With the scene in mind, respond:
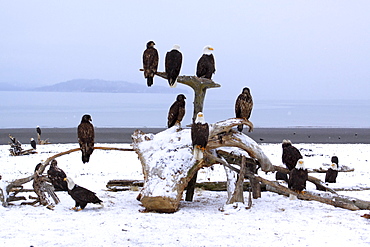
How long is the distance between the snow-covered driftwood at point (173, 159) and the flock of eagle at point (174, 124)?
16.7 inches

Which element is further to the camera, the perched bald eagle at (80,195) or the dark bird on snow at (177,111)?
the dark bird on snow at (177,111)

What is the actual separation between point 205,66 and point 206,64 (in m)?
0.05

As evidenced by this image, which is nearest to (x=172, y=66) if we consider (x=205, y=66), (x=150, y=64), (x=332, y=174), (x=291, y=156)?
(x=150, y=64)

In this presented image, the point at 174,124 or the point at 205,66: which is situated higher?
the point at 205,66

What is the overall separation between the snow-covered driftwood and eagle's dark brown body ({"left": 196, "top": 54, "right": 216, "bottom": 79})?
1192 millimetres

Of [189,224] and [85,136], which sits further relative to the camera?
[85,136]

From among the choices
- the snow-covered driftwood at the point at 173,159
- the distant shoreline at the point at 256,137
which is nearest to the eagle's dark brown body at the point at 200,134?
the snow-covered driftwood at the point at 173,159

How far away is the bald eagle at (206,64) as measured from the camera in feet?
29.2

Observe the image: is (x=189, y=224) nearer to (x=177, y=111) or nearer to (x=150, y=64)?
(x=177, y=111)

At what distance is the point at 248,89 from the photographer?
9.16 meters

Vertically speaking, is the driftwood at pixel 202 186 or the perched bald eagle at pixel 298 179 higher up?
the perched bald eagle at pixel 298 179

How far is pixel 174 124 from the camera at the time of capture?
933 centimetres

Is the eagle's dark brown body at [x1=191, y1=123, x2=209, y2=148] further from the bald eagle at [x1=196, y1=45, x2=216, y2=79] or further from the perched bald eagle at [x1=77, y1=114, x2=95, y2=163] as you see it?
the perched bald eagle at [x1=77, y1=114, x2=95, y2=163]

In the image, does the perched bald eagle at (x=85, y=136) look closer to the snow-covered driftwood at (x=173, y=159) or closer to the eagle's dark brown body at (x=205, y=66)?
the snow-covered driftwood at (x=173, y=159)
